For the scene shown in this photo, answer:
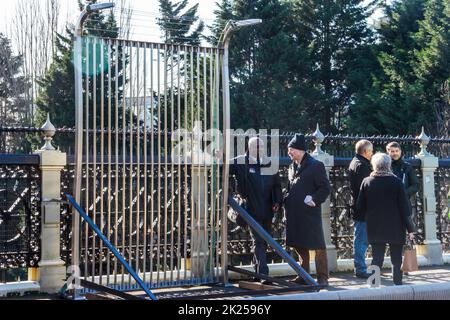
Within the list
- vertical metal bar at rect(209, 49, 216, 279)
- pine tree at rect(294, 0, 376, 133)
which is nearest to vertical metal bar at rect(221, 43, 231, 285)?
vertical metal bar at rect(209, 49, 216, 279)

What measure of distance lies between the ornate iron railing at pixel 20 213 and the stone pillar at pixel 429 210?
21.1ft

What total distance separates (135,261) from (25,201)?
1602mm

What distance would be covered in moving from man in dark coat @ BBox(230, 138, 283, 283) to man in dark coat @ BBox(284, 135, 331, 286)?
247 mm

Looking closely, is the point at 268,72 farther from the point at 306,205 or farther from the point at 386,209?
the point at 386,209

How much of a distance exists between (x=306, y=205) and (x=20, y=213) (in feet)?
11.5

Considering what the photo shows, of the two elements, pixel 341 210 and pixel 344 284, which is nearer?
pixel 344 284

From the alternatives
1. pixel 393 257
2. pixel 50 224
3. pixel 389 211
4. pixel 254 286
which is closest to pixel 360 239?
pixel 393 257

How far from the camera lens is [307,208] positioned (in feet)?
25.9

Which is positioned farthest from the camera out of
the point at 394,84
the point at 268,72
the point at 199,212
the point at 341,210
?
the point at 268,72

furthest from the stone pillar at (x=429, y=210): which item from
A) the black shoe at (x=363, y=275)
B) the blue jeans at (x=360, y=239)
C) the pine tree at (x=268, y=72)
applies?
the pine tree at (x=268, y=72)

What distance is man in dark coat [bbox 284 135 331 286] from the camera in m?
7.85

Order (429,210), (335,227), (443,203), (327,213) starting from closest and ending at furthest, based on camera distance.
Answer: (327,213) < (335,227) < (429,210) < (443,203)

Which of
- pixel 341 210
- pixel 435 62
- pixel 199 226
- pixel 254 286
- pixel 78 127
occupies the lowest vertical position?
pixel 254 286

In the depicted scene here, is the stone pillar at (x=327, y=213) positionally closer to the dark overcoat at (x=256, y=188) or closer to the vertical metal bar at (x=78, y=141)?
the dark overcoat at (x=256, y=188)
